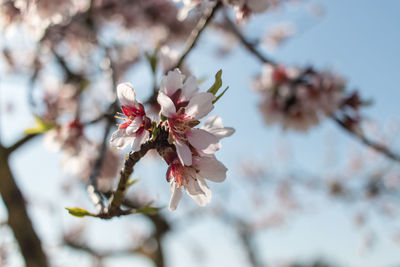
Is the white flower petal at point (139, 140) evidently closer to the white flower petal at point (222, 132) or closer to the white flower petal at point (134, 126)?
the white flower petal at point (134, 126)

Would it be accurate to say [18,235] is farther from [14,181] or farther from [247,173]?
[247,173]

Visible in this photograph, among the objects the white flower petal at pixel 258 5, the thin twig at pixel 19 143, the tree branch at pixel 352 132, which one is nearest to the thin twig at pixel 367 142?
the tree branch at pixel 352 132

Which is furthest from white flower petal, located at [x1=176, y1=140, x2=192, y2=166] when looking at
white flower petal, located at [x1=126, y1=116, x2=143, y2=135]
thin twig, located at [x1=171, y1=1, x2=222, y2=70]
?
thin twig, located at [x1=171, y1=1, x2=222, y2=70]

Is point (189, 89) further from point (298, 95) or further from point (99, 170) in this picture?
point (298, 95)

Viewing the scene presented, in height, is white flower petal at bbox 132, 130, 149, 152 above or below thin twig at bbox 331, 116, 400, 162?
above

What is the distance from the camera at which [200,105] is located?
2.10 feet

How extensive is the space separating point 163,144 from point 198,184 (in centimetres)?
13

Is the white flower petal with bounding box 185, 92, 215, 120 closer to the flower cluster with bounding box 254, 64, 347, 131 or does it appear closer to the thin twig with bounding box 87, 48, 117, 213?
the thin twig with bounding box 87, 48, 117, 213

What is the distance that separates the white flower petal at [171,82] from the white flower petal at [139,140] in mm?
101

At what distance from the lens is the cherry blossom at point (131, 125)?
657mm

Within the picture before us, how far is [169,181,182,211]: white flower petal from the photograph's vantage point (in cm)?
70

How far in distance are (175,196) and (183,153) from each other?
5.6 inches

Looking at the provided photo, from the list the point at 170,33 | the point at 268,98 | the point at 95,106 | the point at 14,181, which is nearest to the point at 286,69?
the point at 268,98

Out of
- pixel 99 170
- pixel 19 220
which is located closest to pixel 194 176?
pixel 99 170
